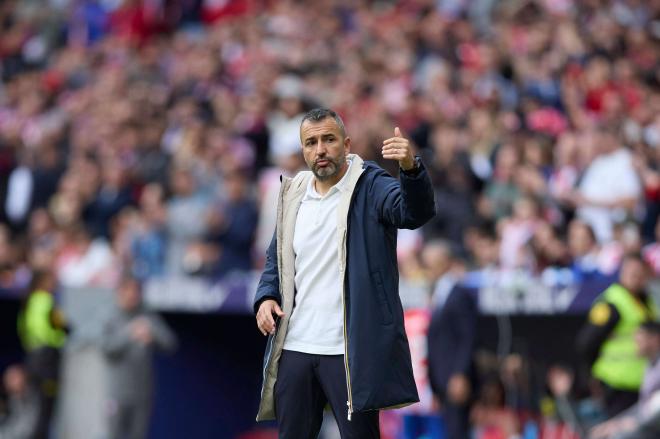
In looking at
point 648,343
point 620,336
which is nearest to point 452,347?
point 620,336

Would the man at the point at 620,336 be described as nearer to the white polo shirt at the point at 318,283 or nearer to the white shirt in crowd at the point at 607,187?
the white shirt in crowd at the point at 607,187

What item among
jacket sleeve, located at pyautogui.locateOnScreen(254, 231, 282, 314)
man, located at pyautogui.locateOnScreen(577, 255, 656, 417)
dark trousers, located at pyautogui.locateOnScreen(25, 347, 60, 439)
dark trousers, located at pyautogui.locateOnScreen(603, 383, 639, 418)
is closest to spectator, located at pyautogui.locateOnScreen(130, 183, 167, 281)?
dark trousers, located at pyautogui.locateOnScreen(25, 347, 60, 439)

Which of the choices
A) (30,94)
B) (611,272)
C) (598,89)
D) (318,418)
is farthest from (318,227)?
(30,94)

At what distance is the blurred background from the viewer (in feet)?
33.8

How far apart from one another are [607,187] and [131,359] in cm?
531

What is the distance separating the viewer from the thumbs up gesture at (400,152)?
523cm

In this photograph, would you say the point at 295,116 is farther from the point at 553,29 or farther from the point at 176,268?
the point at 553,29

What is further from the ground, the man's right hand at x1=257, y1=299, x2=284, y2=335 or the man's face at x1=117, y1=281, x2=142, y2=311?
the man's right hand at x1=257, y1=299, x2=284, y2=335

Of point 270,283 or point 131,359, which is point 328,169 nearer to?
point 270,283

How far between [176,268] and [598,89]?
16.2 feet

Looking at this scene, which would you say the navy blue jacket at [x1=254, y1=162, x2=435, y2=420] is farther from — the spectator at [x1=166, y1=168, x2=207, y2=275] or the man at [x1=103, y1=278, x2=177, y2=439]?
Result: the spectator at [x1=166, y1=168, x2=207, y2=275]

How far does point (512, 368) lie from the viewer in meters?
10.6

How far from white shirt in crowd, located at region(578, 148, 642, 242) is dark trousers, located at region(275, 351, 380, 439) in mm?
5375

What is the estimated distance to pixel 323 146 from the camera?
5.75 meters
